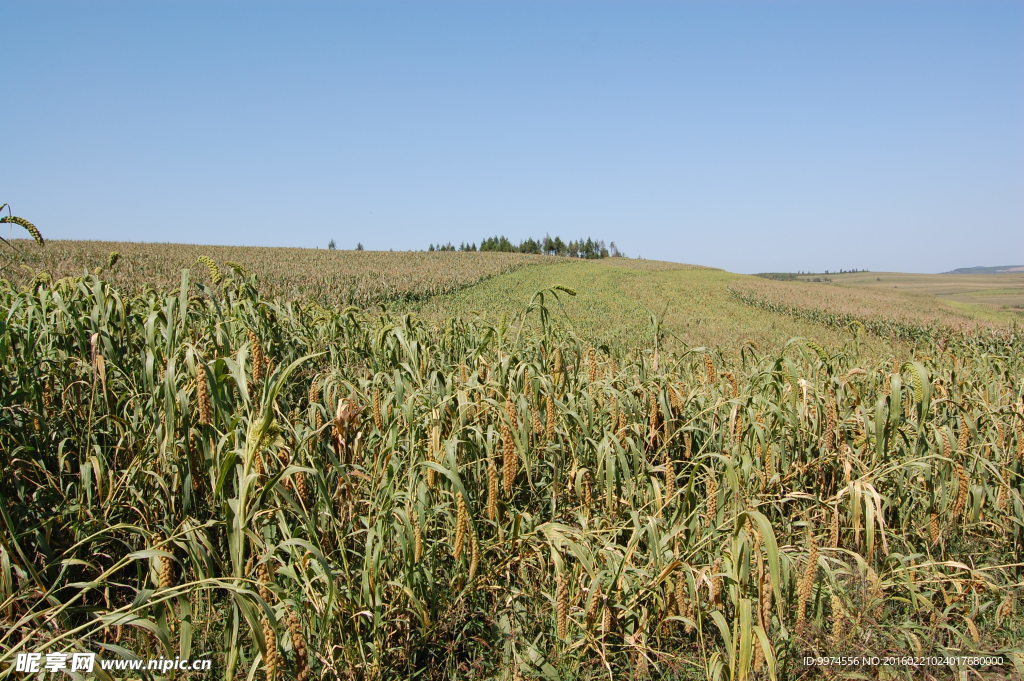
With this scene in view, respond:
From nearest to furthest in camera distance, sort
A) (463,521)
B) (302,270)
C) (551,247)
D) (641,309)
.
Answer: (463,521) → (641,309) → (302,270) → (551,247)

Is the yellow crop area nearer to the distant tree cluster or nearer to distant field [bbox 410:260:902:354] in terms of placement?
distant field [bbox 410:260:902:354]

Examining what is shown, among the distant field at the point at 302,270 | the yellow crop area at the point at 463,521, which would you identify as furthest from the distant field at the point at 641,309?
the yellow crop area at the point at 463,521

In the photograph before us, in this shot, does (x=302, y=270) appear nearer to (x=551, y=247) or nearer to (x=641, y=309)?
(x=641, y=309)

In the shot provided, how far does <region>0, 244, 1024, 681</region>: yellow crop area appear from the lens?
1804mm

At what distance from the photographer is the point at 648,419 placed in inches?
133

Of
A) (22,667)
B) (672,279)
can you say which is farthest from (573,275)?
(22,667)

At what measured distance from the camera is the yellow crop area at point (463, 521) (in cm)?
180

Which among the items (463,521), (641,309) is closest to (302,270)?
(641,309)

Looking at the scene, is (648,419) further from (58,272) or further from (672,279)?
(672,279)

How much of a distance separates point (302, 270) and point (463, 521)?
30.1 m

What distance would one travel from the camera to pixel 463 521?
1866 mm

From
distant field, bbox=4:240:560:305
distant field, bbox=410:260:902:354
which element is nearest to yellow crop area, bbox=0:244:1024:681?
distant field, bbox=410:260:902:354

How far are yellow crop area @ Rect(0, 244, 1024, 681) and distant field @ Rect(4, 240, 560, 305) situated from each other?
29.0 ft

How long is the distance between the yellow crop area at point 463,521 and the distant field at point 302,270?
8.85 metres
